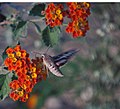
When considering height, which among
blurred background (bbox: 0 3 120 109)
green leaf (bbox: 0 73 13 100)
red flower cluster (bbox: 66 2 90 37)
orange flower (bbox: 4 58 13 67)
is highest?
red flower cluster (bbox: 66 2 90 37)

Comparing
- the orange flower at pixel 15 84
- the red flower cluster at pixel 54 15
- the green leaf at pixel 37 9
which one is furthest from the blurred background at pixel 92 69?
the orange flower at pixel 15 84

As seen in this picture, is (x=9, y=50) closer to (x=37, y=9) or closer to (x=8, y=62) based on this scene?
(x=8, y=62)

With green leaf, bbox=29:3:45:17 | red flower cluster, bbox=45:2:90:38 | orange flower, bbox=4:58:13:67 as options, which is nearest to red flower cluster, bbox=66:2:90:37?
red flower cluster, bbox=45:2:90:38

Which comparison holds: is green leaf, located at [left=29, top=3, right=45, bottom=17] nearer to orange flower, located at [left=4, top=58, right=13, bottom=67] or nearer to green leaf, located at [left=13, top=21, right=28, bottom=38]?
green leaf, located at [left=13, top=21, right=28, bottom=38]

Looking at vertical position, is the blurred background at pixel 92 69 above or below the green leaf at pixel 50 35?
below

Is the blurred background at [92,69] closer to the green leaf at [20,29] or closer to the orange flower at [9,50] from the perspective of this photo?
the green leaf at [20,29]

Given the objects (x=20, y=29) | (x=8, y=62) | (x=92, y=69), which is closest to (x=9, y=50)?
(x=8, y=62)
